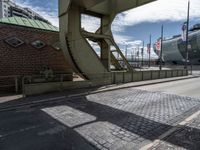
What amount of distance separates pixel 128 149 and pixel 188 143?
1.49m

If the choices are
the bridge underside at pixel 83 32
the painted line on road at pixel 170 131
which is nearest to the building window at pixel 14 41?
the bridge underside at pixel 83 32

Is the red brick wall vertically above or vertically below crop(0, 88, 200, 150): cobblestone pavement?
above

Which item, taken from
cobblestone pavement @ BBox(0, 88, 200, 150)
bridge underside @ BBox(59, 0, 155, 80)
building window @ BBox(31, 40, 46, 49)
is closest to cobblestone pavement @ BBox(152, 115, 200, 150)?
cobblestone pavement @ BBox(0, 88, 200, 150)

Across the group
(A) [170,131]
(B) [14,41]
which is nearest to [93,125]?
(A) [170,131]

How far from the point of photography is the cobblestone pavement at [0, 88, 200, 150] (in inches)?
175

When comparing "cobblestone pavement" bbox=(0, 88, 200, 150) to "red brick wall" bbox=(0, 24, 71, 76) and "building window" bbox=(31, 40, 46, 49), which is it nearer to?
"red brick wall" bbox=(0, 24, 71, 76)

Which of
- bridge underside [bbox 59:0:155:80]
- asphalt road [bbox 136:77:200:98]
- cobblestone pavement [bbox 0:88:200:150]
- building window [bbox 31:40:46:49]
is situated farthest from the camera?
building window [bbox 31:40:46:49]

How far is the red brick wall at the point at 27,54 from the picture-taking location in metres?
11.7

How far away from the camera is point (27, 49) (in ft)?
41.2

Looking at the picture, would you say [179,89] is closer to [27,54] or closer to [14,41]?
[27,54]

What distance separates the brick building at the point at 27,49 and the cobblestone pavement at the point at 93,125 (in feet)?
18.4

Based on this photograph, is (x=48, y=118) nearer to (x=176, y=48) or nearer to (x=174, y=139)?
(x=174, y=139)

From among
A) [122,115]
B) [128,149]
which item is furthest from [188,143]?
[122,115]

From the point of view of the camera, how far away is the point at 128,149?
13.6 feet
